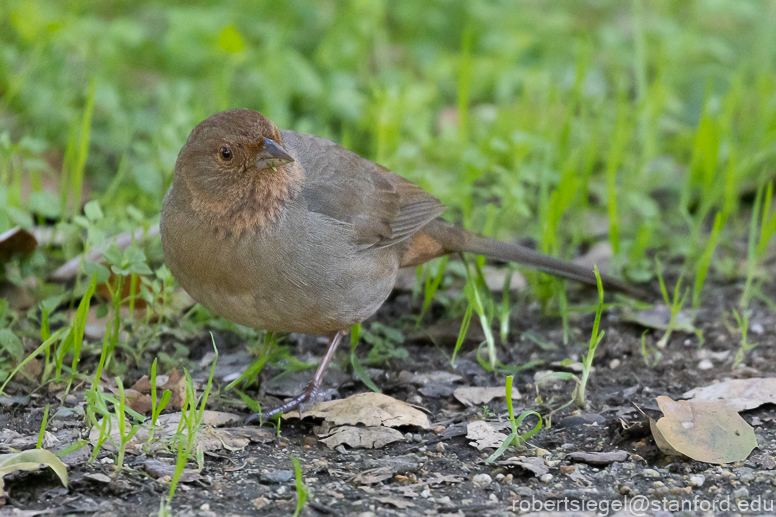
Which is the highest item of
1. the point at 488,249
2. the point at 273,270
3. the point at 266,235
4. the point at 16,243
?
the point at 266,235

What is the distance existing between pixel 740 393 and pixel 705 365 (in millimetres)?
447

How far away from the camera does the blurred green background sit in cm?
520

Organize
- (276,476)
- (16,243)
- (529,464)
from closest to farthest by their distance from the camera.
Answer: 1. (276,476)
2. (529,464)
3. (16,243)

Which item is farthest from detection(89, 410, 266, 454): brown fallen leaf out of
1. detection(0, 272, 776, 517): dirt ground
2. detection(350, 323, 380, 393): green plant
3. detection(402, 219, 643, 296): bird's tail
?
detection(402, 219, 643, 296): bird's tail

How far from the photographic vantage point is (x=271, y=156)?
368 centimetres

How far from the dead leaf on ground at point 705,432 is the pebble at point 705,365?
0.63 meters

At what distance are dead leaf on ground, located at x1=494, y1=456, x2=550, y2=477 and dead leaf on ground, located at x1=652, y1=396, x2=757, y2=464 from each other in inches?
19.0

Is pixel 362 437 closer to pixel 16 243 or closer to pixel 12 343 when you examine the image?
pixel 12 343

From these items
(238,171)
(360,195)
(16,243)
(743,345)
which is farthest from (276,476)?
(743,345)

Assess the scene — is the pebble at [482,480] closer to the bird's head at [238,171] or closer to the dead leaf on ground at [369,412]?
the dead leaf on ground at [369,412]

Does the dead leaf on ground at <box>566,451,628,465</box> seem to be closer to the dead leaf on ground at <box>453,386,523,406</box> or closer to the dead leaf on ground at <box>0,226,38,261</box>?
the dead leaf on ground at <box>453,386,523,406</box>

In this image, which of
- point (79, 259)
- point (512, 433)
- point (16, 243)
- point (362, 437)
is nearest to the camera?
point (512, 433)

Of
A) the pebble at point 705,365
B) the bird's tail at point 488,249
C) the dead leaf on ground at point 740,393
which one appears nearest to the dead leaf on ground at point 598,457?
the dead leaf on ground at point 740,393

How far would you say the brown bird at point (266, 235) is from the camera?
3.68 metres
